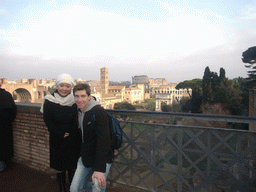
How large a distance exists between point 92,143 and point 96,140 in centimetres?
5

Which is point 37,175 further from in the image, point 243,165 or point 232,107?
point 232,107

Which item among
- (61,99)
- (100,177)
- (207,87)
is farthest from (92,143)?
(207,87)

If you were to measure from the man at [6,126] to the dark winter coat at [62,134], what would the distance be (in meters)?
1.38

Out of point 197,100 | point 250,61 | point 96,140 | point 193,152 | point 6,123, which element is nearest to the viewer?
point 96,140

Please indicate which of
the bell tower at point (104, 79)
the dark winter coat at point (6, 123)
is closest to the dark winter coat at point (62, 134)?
the dark winter coat at point (6, 123)

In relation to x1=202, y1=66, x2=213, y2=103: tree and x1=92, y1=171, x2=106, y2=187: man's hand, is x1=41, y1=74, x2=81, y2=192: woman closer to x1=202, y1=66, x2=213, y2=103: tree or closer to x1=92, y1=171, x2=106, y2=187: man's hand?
x1=92, y1=171, x2=106, y2=187: man's hand

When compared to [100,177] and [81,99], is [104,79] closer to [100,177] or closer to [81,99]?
[81,99]

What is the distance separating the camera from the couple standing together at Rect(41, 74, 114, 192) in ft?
5.34

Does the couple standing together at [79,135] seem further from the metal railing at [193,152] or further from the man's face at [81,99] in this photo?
the metal railing at [193,152]

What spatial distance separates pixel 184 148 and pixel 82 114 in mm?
1146

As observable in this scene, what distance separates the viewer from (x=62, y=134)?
211 centimetres

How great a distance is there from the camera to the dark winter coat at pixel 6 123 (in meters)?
3.06

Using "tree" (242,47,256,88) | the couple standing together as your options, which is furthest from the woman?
"tree" (242,47,256,88)

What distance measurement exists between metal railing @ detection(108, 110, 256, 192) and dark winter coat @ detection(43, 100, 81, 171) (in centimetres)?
61
